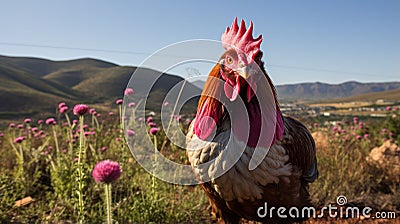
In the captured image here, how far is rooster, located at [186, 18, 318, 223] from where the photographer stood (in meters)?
Result: 1.68

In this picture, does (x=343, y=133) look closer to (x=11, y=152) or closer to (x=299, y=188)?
(x=299, y=188)

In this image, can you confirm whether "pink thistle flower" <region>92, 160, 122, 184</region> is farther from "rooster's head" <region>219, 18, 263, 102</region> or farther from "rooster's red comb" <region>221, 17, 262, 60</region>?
"rooster's red comb" <region>221, 17, 262, 60</region>

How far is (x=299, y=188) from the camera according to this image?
204 centimetres

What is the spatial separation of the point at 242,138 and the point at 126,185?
2.51 meters

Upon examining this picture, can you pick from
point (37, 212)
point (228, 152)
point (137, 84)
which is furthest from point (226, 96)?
point (37, 212)

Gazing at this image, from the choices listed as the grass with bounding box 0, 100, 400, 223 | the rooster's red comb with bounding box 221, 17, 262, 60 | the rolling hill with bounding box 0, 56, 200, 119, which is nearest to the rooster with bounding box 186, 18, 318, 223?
the rooster's red comb with bounding box 221, 17, 262, 60

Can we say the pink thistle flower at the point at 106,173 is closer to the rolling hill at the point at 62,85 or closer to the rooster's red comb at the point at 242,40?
the rolling hill at the point at 62,85

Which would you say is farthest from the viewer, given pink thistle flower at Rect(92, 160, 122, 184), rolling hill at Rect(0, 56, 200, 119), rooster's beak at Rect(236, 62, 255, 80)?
rolling hill at Rect(0, 56, 200, 119)

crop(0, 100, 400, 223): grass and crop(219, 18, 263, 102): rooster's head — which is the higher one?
crop(219, 18, 263, 102): rooster's head

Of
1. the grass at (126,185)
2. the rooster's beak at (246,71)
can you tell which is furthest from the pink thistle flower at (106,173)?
the rooster's beak at (246,71)

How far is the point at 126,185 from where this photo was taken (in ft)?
12.4

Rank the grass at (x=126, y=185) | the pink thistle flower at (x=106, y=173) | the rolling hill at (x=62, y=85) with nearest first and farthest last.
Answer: the pink thistle flower at (x=106, y=173) < the rolling hill at (x=62, y=85) < the grass at (x=126, y=185)

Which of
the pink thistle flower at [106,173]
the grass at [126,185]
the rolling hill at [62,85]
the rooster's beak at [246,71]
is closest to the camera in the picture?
the rooster's beak at [246,71]

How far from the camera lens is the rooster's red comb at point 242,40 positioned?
1749 millimetres
